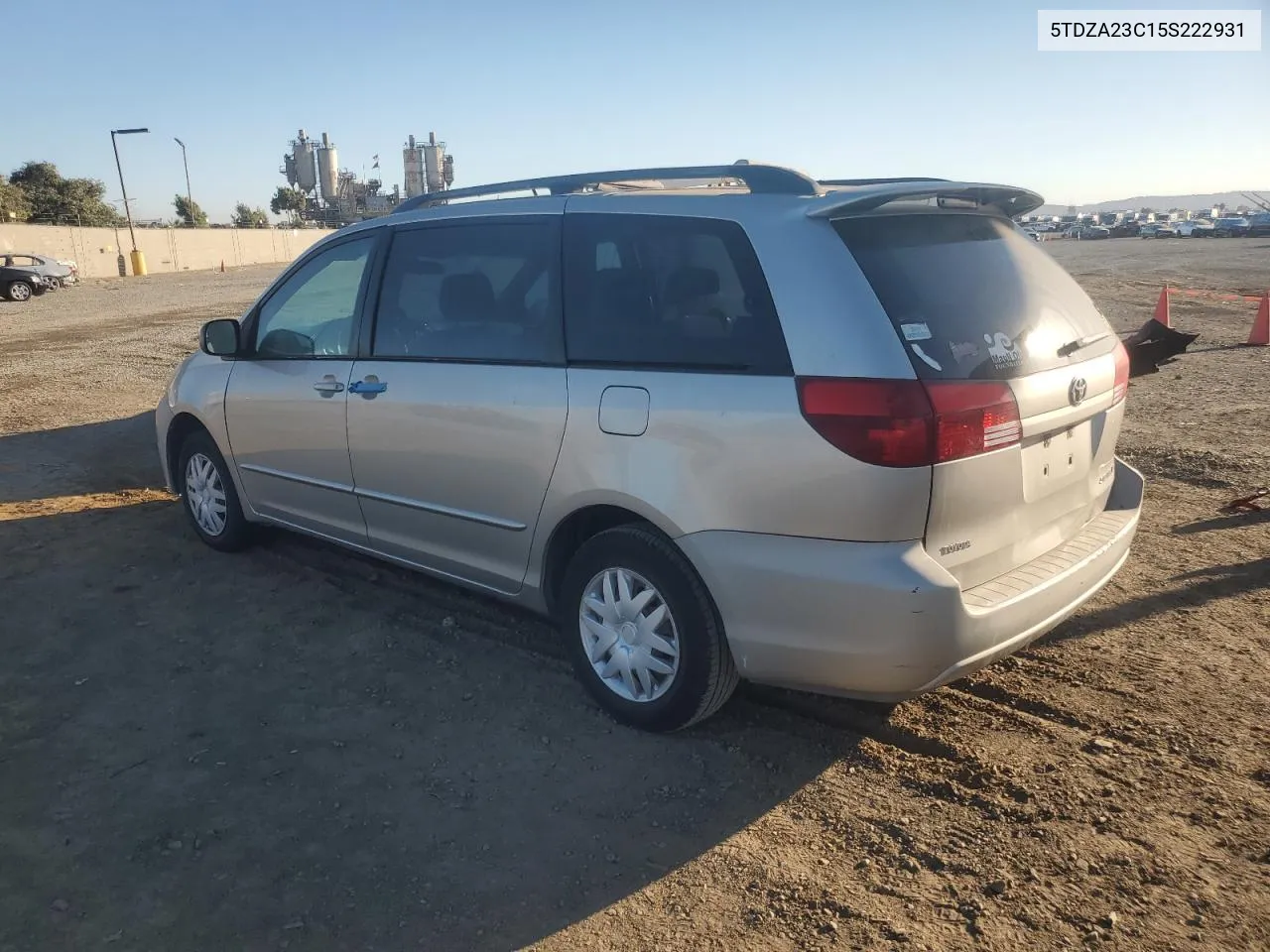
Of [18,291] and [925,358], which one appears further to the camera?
[18,291]

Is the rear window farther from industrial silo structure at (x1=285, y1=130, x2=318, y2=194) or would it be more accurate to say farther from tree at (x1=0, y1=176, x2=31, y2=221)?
industrial silo structure at (x1=285, y1=130, x2=318, y2=194)

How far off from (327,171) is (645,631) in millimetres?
83495

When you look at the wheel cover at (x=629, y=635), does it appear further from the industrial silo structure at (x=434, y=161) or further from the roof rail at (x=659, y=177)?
the industrial silo structure at (x=434, y=161)

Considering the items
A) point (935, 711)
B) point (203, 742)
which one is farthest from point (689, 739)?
point (203, 742)

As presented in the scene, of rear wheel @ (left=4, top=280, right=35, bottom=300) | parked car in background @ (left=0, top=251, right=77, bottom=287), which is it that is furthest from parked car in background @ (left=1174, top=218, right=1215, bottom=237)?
rear wheel @ (left=4, top=280, right=35, bottom=300)

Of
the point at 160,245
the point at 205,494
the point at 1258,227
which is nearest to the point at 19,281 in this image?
the point at 160,245

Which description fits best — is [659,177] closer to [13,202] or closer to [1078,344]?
[1078,344]

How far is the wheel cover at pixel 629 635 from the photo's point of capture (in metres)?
3.46

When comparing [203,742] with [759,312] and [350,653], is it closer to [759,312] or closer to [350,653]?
[350,653]

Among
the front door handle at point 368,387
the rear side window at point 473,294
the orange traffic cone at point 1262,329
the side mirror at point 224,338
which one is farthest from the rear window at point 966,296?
the orange traffic cone at point 1262,329

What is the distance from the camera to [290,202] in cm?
9650

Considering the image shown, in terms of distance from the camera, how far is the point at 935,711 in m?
3.68

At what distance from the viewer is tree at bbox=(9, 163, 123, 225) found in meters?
64.0

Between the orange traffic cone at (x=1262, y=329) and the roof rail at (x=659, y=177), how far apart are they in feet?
Result: 38.4
